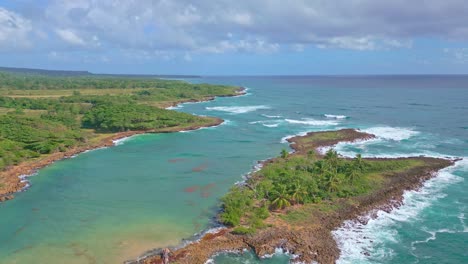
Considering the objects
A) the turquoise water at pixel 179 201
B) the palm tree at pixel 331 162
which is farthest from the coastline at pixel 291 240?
the palm tree at pixel 331 162

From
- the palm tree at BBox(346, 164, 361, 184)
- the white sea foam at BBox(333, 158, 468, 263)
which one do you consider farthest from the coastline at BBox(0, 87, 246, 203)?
the palm tree at BBox(346, 164, 361, 184)

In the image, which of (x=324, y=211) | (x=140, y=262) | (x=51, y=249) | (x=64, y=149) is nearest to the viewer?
(x=140, y=262)

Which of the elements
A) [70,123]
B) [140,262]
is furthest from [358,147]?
[70,123]

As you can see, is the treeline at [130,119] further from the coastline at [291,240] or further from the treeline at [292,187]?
the coastline at [291,240]

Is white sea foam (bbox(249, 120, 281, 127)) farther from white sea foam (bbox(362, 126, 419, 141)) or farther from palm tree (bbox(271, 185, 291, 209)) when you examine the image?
palm tree (bbox(271, 185, 291, 209))

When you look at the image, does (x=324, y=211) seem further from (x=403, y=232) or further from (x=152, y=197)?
(x=152, y=197)

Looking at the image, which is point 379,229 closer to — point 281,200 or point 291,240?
point 291,240
